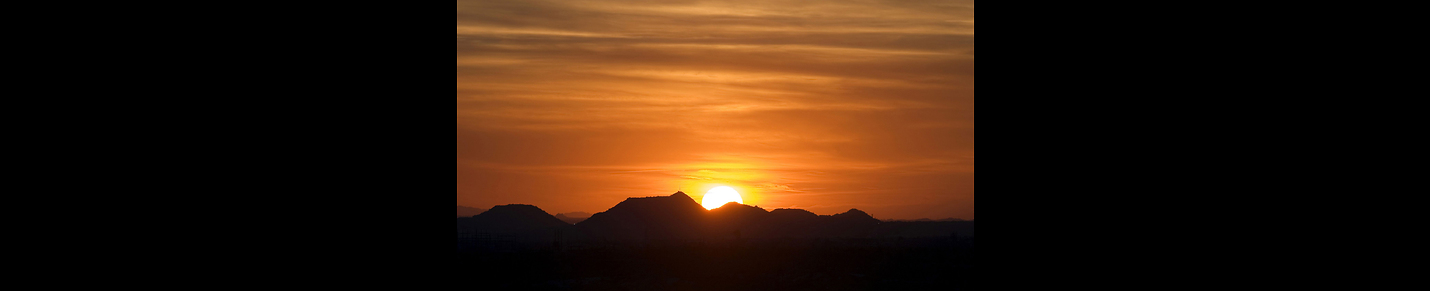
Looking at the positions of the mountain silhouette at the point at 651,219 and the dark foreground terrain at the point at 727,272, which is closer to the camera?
the dark foreground terrain at the point at 727,272

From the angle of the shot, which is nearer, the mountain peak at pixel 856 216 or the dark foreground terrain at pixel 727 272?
the dark foreground terrain at pixel 727 272

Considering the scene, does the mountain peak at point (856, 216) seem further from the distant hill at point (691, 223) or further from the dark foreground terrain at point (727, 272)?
the dark foreground terrain at point (727, 272)

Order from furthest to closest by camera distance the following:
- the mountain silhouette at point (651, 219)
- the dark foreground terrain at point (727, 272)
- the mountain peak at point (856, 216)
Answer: the mountain peak at point (856, 216) → the mountain silhouette at point (651, 219) → the dark foreground terrain at point (727, 272)

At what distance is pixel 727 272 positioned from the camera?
111 ft

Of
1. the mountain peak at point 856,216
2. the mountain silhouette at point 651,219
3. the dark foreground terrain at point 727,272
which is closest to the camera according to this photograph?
the dark foreground terrain at point 727,272

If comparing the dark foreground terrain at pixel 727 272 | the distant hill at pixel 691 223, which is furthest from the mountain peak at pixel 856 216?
the dark foreground terrain at pixel 727 272

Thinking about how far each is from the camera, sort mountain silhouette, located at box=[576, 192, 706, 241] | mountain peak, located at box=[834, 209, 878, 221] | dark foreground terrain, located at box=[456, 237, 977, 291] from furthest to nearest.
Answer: mountain peak, located at box=[834, 209, 878, 221], mountain silhouette, located at box=[576, 192, 706, 241], dark foreground terrain, located at box=[456, 237, 977, 291]

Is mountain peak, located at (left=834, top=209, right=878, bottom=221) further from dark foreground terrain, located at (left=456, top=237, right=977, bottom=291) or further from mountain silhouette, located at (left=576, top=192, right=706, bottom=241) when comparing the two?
dark foreground terrain, located at (left=456, top=237, right=977, bottom=291)

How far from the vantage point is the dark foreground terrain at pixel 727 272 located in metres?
28.3

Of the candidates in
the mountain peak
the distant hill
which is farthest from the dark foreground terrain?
the mountain peak

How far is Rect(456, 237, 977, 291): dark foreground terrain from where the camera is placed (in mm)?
28312
